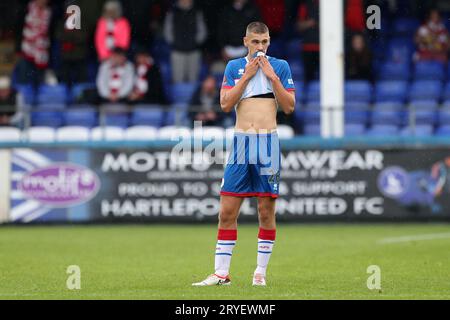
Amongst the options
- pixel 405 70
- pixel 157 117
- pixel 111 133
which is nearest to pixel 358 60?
pixel 405 70

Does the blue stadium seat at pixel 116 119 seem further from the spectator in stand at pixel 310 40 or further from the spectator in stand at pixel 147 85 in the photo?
the spectator in stand at pixel 310 40

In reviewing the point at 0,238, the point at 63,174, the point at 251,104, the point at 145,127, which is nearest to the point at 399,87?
the point at 145,127

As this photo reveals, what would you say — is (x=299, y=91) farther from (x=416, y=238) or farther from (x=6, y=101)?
(x=416, y=238)

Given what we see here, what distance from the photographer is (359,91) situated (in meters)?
22.6

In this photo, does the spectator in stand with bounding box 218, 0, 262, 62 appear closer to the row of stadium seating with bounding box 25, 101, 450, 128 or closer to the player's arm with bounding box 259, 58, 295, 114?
the row of stadium seating with bounding box 25, 101, 450, 128

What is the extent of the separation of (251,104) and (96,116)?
37.4 feet

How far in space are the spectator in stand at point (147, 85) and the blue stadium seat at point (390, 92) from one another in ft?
13.7

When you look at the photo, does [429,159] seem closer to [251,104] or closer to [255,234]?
[255,234]

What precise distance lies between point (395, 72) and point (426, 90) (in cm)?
102

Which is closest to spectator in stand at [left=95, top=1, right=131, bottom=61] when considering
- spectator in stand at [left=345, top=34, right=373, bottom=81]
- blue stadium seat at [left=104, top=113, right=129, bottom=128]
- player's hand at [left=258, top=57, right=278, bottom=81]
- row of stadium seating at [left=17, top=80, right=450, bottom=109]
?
row of stadium seating at [left=17, top=80, right=450, bottom=109]

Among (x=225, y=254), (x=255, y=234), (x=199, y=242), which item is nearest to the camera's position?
(x=225, y=254)

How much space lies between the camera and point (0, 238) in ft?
55.9

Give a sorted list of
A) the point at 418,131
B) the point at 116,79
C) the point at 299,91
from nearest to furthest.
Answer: the point at 418,131, the point at 116,79, the point at 299,91

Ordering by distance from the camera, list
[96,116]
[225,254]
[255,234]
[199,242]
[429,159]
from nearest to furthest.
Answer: [225,254] < [199,242] < [255,234] < [429,159] < [96,116]
